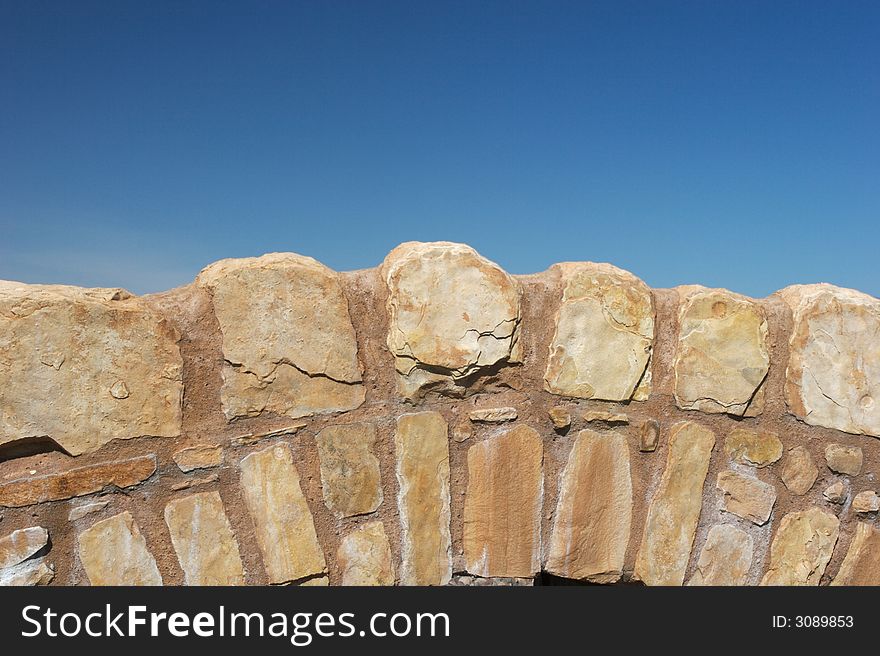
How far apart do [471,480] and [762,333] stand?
3.56ft

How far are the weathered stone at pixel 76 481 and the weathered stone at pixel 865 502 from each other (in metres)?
2.26

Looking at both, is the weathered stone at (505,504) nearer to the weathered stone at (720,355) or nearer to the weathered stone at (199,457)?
the weathered stone at (720,355)

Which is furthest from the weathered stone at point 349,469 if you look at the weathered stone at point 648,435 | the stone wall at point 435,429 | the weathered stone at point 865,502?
the weathered stone at point 865,502

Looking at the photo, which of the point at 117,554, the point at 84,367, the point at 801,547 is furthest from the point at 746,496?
the point at 84,367

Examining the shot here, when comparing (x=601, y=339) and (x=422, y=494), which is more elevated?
(x=601, y=339)

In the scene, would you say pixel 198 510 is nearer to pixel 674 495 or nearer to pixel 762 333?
pixel 674 495

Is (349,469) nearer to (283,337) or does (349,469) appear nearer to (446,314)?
(283,337)

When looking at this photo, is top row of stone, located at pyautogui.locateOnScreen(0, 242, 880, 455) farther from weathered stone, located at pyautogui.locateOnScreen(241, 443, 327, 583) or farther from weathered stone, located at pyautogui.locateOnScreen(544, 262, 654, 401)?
weathered stone, located at pyautogui.locateOnScreen(241, 443, 327, 583)

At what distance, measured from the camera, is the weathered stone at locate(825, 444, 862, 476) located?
2.22 m

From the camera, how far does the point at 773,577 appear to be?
2238mm

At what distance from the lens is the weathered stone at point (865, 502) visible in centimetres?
227

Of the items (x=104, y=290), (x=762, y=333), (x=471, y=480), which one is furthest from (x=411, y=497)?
(x=762, y=333)

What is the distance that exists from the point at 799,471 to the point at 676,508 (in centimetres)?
45

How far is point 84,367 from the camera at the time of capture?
166cm
